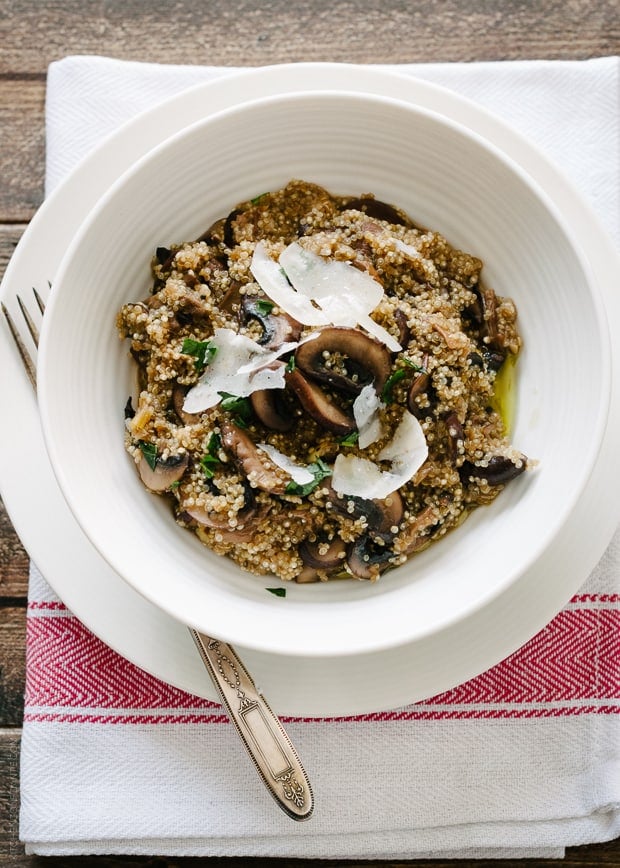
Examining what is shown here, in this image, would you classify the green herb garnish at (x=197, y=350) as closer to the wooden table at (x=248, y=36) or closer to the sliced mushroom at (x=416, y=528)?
the sliced mushroom at (x=416, y=528)

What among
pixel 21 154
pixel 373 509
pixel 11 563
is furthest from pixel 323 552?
pixel 21 154

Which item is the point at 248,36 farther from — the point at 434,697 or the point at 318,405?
the point at 434,697

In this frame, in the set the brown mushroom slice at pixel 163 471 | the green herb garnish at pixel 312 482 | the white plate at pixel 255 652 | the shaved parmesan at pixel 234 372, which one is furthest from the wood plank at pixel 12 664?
the green herb garnish at pixel 312 482

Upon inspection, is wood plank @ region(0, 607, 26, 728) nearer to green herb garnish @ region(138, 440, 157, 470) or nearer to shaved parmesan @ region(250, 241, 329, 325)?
green herb garnish @ region(138, 440, 157, 470)

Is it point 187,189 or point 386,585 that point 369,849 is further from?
point 187,189

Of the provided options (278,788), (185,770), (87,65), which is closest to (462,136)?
(87,65)

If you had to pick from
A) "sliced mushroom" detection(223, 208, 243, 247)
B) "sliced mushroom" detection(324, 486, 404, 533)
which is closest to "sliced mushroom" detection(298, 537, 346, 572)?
"sliced mushroom" detection(324, 486, 404, 533)
